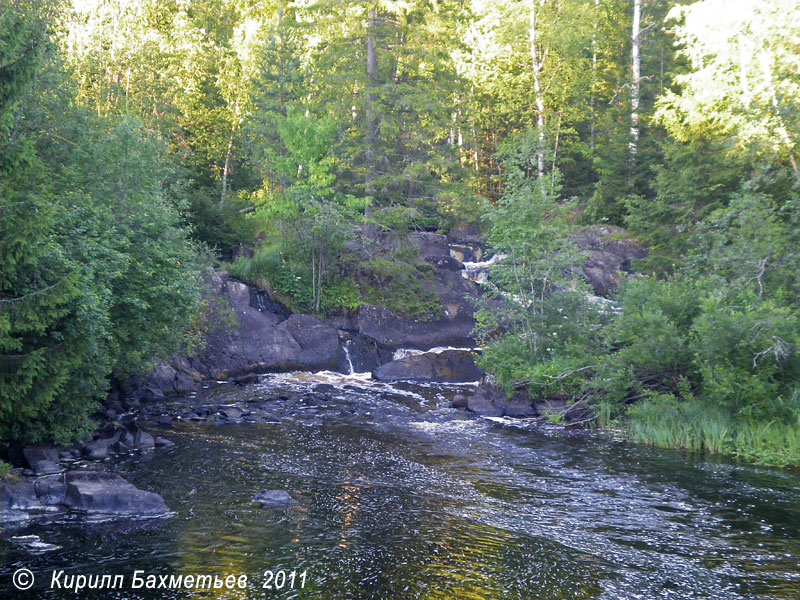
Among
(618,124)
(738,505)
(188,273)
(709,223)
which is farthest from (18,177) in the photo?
(618,124)

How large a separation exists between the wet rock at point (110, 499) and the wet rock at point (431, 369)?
563 inches

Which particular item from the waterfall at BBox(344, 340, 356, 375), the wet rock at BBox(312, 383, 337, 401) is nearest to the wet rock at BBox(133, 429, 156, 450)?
the wet rock at BBox(312, 383, 337, 401)

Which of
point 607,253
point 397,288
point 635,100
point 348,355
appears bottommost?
point 348,355

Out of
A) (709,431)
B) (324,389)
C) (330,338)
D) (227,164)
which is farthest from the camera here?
(227,164)

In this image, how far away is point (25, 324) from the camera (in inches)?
482

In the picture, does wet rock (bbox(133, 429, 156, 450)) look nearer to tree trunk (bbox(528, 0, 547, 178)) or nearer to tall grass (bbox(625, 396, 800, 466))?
tall grass (bbox(625, 396, 800, 466))

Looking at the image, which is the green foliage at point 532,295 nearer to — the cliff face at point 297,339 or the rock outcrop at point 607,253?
the cliff face at point 297,339

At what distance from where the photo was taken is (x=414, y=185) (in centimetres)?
3338

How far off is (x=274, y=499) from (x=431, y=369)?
14115 millimetres

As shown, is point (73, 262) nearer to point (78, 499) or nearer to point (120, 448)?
point (78, 499)

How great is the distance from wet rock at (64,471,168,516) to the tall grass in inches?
437

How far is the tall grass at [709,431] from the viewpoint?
53.4 ft

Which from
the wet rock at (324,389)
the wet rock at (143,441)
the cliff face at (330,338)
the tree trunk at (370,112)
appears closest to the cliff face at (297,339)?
the cliff face at (330,338)

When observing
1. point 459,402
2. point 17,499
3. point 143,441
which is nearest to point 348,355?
point 459,402
